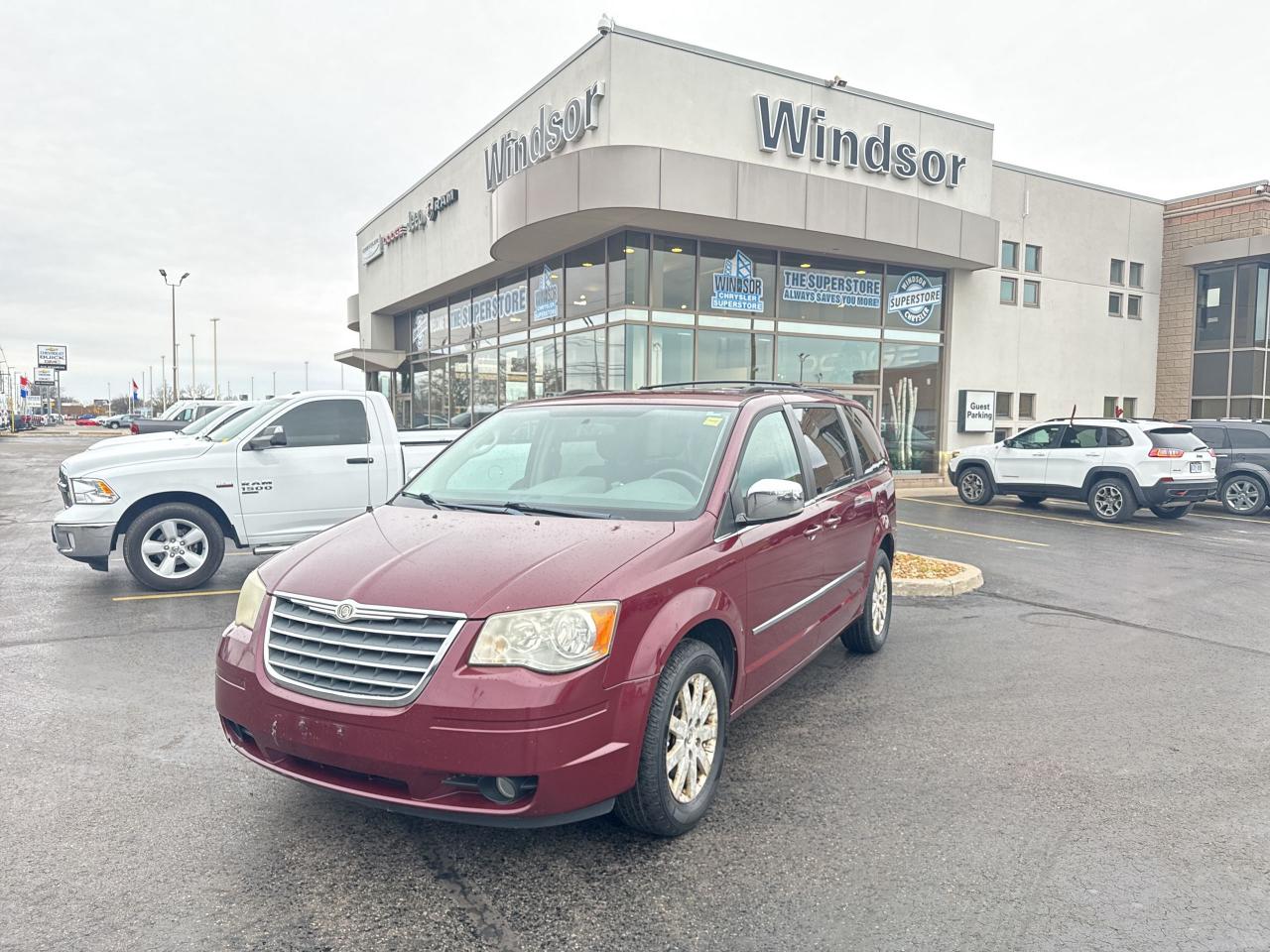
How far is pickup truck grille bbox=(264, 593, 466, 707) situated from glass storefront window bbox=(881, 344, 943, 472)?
18.2 metres

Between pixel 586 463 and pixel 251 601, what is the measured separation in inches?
66.0

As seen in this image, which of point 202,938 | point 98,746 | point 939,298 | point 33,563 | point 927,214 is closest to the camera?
point 202,938

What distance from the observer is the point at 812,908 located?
288 cm

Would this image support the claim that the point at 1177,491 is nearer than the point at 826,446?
No

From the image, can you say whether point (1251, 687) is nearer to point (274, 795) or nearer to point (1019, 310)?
point (274, 795)

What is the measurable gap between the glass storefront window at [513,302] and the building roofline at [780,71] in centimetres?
666

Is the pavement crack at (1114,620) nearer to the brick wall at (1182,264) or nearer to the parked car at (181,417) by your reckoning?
the brick wall at (1182,264)

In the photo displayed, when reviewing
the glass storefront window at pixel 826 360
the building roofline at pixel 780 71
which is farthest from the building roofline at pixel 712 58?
the glass storefront window at pixel 826 360

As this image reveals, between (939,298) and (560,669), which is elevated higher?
(939,298)

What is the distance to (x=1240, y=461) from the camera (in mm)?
15375

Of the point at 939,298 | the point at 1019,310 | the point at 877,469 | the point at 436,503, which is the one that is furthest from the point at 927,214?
the point at 436,503

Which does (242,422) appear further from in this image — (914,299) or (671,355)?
(914,299)

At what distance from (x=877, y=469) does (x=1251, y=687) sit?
8.84 feet

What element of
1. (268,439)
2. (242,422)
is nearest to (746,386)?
(268,439)
